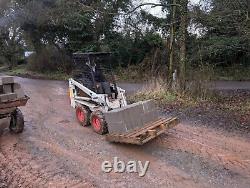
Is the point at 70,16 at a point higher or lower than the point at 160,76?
higher

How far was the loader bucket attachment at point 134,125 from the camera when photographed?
6.08m

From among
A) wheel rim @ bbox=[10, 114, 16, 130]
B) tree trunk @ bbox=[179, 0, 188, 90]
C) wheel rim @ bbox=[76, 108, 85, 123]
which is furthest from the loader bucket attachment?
tree trunk @ bbox=[179, 0, 188, 90]

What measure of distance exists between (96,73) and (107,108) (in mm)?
1152

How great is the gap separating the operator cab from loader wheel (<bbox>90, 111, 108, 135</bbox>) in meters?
0.71

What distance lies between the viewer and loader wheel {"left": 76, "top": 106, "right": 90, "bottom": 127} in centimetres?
780

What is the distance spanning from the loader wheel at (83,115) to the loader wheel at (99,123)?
0.44 m

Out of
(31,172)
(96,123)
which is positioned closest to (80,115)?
(96,123)

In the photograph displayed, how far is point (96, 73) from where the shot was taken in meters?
7.98

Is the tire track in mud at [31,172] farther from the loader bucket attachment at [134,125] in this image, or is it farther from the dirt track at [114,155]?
the loader bucket attachment at [134,125]

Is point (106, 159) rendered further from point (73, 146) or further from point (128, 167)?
point (73, 146)

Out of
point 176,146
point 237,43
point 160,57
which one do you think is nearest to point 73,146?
point 176,146

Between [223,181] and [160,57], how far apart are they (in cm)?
1081

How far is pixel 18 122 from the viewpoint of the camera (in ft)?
24.1

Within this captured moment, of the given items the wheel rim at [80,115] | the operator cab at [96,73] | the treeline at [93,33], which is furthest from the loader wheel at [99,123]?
the treeline at [93,33]
